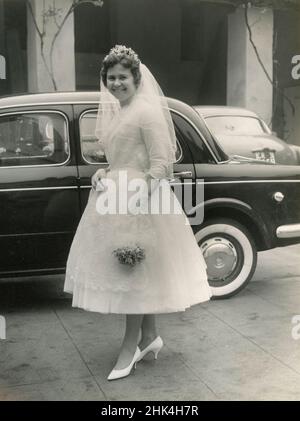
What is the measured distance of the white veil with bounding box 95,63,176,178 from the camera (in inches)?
138

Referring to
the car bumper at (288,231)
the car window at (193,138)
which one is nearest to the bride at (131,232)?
the car window at (193,138)

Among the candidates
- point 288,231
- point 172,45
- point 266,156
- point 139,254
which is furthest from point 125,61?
point 172,45

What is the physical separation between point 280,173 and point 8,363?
2.92m

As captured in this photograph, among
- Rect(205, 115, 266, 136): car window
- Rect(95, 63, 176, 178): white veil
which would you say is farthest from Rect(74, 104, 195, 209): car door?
Rect(205, 115, 266, 136): car window

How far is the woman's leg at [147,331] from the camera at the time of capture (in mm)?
3836

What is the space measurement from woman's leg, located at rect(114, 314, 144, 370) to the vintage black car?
4.87ft

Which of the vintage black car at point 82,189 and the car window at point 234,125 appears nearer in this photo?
the vintage black car at point 82,189

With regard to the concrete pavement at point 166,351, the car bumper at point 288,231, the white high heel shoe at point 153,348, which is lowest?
the concrete pavement at point 166,351

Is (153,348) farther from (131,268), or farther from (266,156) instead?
(266,156)

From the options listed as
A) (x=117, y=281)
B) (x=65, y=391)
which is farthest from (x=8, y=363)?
(x=117, y=281)

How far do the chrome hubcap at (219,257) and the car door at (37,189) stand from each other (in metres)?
1.20

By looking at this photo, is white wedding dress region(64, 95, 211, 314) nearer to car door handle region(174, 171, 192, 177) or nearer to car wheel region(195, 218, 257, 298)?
car door handle region(174, 171, 192, 177)

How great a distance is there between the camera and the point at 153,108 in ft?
11.6

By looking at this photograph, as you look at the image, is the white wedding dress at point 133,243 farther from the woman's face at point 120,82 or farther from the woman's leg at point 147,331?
the woman's leg at point 147,331
